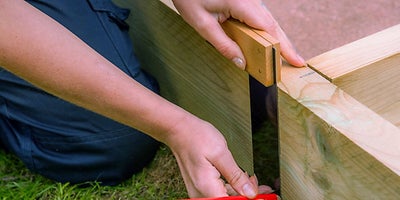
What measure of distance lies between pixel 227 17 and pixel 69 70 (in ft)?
1.02

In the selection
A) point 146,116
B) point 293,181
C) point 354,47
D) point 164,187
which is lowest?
point 164,187

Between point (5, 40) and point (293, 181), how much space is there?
56 centimetres

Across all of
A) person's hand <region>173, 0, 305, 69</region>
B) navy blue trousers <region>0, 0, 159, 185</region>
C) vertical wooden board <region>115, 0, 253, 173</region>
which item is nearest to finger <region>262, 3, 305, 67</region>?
person's hand <region>173, 0, 305, 69</region>

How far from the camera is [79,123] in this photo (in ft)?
5.40

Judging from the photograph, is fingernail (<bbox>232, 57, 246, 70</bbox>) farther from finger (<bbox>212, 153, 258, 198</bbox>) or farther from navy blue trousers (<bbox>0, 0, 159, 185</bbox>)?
navy blue trousers (<bbox>0, 0, 159, 185</bbox>)

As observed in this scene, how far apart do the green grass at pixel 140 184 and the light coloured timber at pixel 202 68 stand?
7.5 inches

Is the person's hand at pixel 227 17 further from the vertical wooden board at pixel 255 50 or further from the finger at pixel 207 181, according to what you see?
the finger at pixel 207 181

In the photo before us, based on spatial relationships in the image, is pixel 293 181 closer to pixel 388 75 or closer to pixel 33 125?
pixel 388 75

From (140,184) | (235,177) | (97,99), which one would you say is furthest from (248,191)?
(140,184)

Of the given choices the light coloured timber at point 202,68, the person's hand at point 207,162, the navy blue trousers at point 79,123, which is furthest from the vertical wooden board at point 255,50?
the navy blue trousers at point 79,123

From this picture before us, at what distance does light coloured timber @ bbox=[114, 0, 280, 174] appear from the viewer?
1.21 meters

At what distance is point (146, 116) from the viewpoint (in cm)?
124

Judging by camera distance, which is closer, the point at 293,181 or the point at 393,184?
the point at 393,184

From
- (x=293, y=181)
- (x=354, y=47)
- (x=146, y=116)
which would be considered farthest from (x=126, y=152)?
(x=354, y=47)
